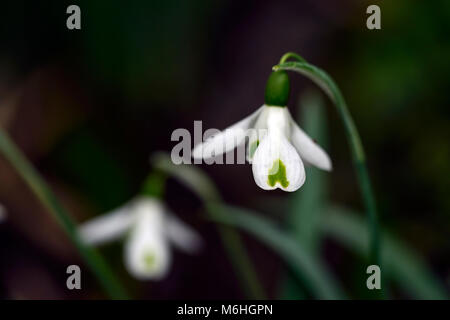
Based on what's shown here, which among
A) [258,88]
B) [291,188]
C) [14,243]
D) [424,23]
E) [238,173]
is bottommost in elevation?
[14,243]

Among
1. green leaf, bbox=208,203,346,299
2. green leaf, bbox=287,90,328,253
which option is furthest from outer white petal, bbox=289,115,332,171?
green leaf, bbox=287,90,328,253

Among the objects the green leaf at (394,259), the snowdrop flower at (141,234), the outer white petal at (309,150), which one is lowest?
the green leaf at (394,259)

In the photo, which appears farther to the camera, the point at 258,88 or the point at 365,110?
the point at 258,88

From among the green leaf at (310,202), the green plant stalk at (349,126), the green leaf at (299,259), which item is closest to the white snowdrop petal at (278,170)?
the green plant stalk at (349,126)

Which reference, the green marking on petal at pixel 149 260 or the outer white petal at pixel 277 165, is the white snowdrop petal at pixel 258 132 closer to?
the outer white petal at pixel 277 165

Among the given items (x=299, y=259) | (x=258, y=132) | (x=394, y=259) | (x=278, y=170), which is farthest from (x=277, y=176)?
(x=394, y=259)
